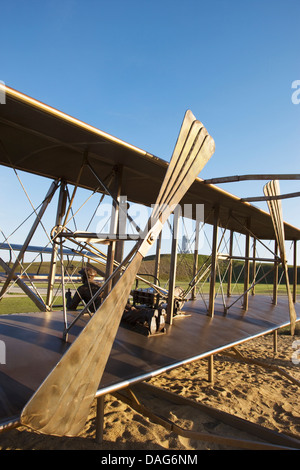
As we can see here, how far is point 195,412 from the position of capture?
5.40 metres

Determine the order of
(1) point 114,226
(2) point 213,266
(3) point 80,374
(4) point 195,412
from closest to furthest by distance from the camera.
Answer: (3) point 80,374 → (1) point 114,226 → (4) point 195,412 → (2) point 213,266

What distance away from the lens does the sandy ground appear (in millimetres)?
4074

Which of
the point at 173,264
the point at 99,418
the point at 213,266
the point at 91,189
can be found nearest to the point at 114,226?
the point at 173,264

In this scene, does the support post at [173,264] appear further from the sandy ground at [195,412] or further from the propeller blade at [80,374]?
the propeller blade at [80,374]

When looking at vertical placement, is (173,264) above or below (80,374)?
above

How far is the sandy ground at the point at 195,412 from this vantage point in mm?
4074

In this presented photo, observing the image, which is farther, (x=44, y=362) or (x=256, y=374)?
(x=256, y=374)

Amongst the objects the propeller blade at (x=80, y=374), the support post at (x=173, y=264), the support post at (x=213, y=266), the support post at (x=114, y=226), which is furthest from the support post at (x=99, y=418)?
the support post at (x=213, y=266)

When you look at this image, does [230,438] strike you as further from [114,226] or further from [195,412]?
[114,226]
